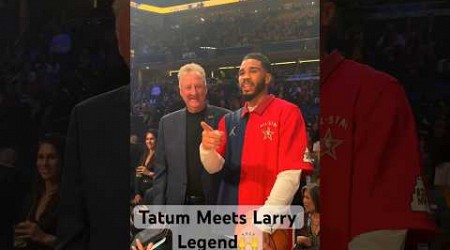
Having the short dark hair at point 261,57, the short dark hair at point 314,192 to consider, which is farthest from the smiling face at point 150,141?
the short dark hair at point 314,192

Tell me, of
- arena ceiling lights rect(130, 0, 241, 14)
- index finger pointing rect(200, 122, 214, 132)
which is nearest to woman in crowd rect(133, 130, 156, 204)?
index finger pointing rect(200, 122, 214, 132)

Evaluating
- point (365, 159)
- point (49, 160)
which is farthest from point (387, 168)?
point (49, 160)

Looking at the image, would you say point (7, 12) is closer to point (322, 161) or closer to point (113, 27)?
point (113, 27)

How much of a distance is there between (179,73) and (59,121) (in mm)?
609

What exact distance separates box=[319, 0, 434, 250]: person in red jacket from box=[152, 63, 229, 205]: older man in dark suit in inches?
18.1

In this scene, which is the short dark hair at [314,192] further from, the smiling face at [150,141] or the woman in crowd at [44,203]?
the woman in crowd at [44,203]

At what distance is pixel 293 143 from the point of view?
2195mm

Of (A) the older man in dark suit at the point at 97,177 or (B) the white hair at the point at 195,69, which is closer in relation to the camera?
(B) the white hair at the point at 195,69

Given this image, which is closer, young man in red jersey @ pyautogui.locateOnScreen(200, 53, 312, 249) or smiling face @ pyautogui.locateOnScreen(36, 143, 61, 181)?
young man in red jersey @ pyautogui.locateOnScreen(200, 53, 312, 249)

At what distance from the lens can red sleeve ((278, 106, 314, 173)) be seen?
2191 mm

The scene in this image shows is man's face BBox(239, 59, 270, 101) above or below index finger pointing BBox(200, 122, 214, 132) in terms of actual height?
above

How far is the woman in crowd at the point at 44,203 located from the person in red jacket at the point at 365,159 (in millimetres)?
1178

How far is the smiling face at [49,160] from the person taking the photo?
242 cm

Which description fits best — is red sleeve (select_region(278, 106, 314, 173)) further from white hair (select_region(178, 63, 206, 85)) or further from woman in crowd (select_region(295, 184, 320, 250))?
white hair (select_region(178, 63, 206, 85))
